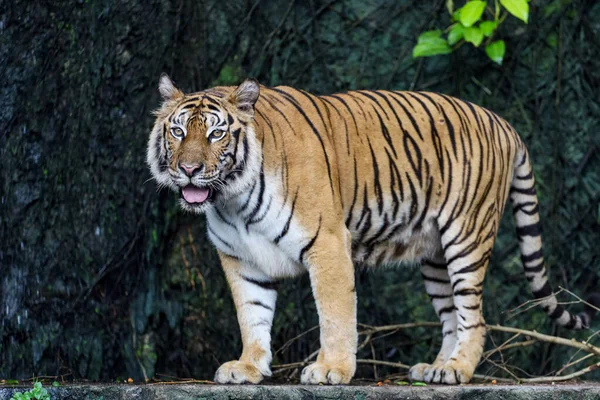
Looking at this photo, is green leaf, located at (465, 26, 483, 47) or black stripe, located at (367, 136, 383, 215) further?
green leaf, located at (465, 26, 483, 47)

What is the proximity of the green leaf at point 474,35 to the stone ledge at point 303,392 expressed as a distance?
2732mm

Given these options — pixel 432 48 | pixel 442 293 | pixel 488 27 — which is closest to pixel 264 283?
pixel 442 293

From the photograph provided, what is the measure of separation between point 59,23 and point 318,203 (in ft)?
8.17

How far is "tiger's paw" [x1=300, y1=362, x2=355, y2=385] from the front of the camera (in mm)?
4148

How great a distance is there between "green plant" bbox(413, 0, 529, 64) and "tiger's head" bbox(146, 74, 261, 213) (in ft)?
7.06

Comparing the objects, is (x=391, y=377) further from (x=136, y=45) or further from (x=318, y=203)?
(x=136, y=45)

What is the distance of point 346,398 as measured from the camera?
3848 mm

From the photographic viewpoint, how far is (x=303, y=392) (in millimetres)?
3852

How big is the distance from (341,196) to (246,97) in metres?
0.74

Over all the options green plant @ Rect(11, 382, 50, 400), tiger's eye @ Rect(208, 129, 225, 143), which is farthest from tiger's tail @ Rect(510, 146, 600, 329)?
green plant @ Rect(11, 382, 50, 400)

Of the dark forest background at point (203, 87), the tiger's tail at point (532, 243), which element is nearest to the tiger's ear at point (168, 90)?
the dark forest background at point (203, 87)

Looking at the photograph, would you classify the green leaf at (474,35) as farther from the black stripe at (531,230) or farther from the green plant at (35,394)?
the green plant at (35,394)

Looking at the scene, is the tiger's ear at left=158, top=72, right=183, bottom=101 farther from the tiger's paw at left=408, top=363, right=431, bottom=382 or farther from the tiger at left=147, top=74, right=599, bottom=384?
the tiger's paw at left=408, top=363, right=431, bottom=382

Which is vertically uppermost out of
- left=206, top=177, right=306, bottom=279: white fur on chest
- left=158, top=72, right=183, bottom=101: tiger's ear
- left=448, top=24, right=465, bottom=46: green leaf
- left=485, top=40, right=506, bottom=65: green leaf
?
left=448, top=24, right=465, bottom=46: green leaf
